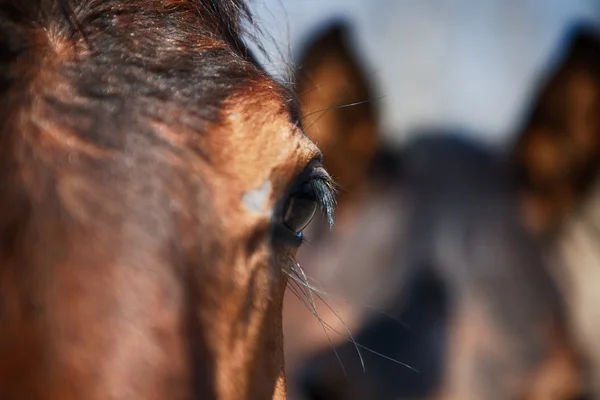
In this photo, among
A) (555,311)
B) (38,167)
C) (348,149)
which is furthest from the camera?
(348,149)

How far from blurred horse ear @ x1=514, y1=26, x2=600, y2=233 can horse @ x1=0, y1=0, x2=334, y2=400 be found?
1703 mm

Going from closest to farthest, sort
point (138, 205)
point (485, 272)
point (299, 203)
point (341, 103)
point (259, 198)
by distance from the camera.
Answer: point (138, 205), point (259, 198), point (299, 203), point (485, 272), point (341, 103)

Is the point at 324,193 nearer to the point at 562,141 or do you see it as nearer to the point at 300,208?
the point at 300,208

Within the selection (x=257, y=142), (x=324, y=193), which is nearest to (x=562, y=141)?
(x=324, y=193)

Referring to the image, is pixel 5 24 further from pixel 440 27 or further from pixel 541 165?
pixel 440 27

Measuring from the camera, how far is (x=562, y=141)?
2418 millimetres

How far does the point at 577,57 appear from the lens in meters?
2.31

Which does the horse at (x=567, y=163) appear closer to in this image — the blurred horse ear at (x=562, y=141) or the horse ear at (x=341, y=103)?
the blurred horse ear at (x=562, y=141)

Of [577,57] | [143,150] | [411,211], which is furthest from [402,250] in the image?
[143,150]

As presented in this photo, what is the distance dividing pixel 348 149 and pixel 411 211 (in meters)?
0.33

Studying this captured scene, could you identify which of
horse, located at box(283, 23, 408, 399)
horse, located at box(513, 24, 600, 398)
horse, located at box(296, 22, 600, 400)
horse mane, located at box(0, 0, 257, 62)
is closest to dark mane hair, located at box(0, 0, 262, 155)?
horse mane, located at box(0, 0, 257, 62)

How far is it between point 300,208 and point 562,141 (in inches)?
70.6

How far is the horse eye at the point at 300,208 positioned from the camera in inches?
32.8

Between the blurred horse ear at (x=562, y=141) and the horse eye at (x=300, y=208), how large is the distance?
63.1 inches
